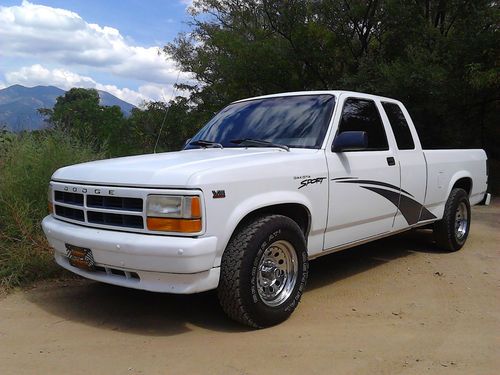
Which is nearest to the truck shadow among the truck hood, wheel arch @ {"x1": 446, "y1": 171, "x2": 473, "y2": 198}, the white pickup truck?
the white pickup truck

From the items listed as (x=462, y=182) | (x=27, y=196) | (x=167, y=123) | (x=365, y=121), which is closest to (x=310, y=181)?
(x=365, y=121)

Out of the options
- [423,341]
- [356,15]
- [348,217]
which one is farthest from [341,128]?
[356,15]

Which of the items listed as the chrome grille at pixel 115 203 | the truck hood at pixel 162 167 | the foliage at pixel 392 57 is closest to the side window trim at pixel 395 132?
the truck hood at pixel 162 167

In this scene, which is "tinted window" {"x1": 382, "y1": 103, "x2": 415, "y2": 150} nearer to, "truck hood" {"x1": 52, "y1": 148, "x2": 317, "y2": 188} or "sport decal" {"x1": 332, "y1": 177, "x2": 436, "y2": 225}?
"sport decal" {"x1": 332, "y1": 177, "x2": 436, "y2": 225}

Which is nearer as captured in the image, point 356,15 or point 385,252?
point 385,252

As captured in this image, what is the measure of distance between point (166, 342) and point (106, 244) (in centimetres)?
82

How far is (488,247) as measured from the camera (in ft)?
23.8

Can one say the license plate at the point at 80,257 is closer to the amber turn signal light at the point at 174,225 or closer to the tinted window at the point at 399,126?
the amber turn signal light at the point at 174,225

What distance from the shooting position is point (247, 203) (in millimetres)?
3932

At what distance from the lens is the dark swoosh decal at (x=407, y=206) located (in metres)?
5.38

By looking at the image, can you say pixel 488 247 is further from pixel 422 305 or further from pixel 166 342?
pixel 166 342

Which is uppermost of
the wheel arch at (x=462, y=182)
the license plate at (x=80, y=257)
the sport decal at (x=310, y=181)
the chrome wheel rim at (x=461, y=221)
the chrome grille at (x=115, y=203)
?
the sport decal at (x=310, y=181)

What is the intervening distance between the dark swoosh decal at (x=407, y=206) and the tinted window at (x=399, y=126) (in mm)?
589

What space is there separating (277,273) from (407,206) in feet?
7.19
